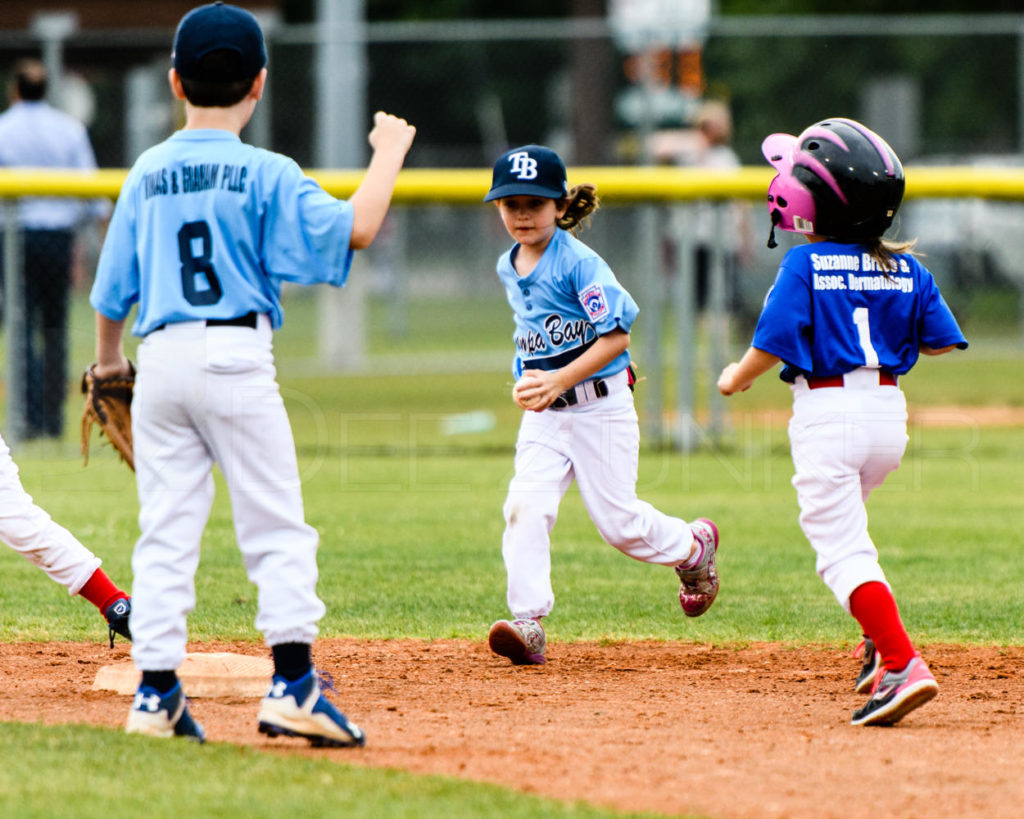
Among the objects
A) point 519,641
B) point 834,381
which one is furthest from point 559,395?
point 834,381

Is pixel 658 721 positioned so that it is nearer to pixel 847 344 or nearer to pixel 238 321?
pixel 847 344

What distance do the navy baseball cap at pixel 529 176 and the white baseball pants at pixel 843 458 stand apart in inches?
50.9

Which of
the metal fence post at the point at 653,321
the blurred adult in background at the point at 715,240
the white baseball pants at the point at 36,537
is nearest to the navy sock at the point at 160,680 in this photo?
the white baseball pants at the point at 36,537

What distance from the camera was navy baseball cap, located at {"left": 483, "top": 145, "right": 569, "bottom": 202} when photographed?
5207 millimetres

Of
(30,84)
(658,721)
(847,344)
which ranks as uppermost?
(30,84)

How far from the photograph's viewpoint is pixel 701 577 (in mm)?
5691

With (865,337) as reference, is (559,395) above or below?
below

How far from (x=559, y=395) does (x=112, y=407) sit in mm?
1469

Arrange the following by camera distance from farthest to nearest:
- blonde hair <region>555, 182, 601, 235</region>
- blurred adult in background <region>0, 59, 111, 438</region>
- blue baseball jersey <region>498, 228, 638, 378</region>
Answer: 1. blurred adult in background <region>0, 59, 111, 438</region>
2. blonde hair <region>555, 182, 601, 235</region>
3. blue baseball jersey <region>498, 228, 638, 378</region>

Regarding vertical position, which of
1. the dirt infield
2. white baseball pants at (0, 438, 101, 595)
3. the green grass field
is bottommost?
the green grass field

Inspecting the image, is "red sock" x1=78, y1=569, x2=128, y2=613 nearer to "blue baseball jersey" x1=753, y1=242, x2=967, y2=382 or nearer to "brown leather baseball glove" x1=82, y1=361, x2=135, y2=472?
"brown leather baseball glove" x1=82, y1=361, x2=135, y2=472

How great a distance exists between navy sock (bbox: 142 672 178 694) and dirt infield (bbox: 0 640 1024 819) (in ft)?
0.78

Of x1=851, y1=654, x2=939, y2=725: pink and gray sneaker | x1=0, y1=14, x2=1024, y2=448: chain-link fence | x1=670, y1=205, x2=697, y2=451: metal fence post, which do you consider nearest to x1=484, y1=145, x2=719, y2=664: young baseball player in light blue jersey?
x1=851, y1=654, x2=939, y2=725: pink and gray sneaker

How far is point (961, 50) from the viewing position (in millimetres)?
27312
